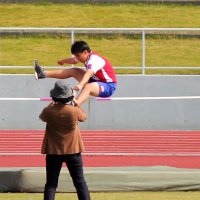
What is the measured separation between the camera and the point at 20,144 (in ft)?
57.8

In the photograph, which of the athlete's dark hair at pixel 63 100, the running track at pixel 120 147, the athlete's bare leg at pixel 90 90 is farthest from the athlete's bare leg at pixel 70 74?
the athlete's dark hair at pixel 63 100

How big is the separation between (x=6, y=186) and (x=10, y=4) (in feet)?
60.9

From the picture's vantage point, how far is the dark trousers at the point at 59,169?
10.1 m

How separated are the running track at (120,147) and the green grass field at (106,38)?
3008 mm

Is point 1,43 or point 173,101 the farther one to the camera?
point 1,43

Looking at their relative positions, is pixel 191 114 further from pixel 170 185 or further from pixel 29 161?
pixel 170 185

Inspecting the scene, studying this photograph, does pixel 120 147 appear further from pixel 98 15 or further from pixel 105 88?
pixel 98 15

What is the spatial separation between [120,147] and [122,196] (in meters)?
5.57

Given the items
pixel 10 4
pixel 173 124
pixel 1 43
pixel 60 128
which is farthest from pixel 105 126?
pixel 10 4

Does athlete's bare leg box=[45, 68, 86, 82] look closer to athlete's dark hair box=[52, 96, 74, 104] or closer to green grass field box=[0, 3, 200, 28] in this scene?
athlete's dark hair box=[52, 96, 74, 104]

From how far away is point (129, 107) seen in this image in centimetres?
1970

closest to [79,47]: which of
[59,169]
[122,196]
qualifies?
[122,196]

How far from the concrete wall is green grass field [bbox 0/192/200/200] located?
7423mm

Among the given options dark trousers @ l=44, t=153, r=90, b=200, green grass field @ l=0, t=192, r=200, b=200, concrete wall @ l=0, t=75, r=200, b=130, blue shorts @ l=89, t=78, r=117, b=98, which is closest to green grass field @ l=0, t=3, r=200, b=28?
concrete wall @ l=0, t=75, r=200, b=130
